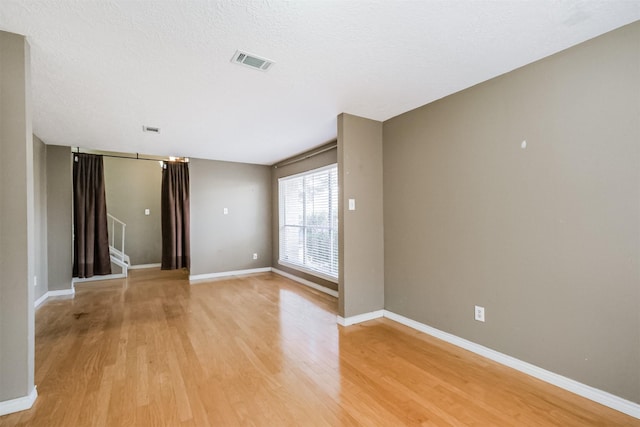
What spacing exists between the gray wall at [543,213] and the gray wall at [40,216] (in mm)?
5130

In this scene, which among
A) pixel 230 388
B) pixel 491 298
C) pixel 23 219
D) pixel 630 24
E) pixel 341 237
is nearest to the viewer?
pixel 630 24

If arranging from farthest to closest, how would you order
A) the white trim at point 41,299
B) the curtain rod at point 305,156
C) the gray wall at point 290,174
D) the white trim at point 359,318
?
1. the gray wall at point 290,174
2. the curtain rod at point 305,156
3. the white trim at point 41,299
4. the white trim at point 359,318

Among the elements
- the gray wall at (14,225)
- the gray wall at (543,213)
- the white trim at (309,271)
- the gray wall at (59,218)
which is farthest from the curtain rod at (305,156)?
the gray wall at (59,218)

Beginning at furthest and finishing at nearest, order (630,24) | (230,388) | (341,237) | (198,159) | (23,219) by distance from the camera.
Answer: (198,159) < (341,237) < (230,388) < (23,219) < (630,24)

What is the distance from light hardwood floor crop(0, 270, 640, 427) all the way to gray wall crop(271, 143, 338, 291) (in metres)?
1.29

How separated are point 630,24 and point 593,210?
1.16m

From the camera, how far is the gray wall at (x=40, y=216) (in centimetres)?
376

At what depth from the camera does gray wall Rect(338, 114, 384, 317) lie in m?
3.01

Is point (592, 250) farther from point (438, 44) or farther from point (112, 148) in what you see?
point (112, 148)

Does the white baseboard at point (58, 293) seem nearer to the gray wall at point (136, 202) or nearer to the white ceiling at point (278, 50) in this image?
the gray wall at point (136, 202)

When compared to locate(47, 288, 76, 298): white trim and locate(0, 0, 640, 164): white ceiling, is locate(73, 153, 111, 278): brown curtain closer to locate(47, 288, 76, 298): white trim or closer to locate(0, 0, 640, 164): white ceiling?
locate(47, 288, 76, 298): white trim

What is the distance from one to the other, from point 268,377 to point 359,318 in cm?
135

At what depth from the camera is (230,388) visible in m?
1.91

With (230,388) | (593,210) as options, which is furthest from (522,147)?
(230,388)
